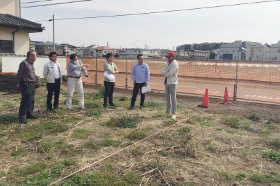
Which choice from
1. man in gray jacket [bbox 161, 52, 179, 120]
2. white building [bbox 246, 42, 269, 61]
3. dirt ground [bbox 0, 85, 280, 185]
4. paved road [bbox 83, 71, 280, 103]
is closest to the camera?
dirt ground [bbox 0, 85, 280, 185]

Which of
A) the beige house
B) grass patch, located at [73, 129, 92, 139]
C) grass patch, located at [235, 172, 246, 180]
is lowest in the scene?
grass patch, located at [235, 172, 246, 180]

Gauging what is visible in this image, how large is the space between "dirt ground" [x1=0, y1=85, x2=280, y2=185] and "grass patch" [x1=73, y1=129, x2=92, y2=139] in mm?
61

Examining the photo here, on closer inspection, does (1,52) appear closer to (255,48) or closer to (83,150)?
(83,150)

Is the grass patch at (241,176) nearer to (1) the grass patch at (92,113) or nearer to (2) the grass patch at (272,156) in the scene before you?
(2) the grass patch at (272,156)

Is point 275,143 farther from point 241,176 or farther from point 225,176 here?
point 225,176

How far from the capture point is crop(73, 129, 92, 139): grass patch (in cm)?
547

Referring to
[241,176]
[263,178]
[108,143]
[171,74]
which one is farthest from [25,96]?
[263,178]

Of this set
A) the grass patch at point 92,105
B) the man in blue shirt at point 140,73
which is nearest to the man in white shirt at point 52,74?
the grass patch at point 92,105

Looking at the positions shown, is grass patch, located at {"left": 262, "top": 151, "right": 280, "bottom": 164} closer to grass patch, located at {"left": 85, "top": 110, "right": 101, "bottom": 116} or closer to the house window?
grass patch, located at {"left": 85, "top": 110, "right": 101, "bottom": 116}

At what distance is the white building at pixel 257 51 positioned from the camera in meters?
75.7

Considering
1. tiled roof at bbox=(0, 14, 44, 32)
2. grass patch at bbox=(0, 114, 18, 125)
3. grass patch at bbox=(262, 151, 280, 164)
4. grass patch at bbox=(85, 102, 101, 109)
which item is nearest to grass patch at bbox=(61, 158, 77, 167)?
grass patch at bbox=(0, 114, 18, 125)

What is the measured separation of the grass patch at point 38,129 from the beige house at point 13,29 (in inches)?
414

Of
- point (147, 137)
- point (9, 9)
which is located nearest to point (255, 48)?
point (9, 9)

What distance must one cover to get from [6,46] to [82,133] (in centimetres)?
1229
